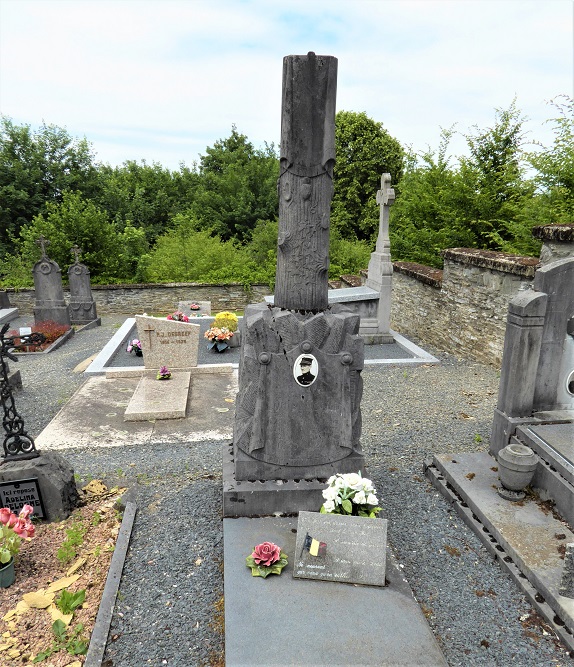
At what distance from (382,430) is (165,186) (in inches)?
1171

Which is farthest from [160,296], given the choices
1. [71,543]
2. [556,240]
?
[71,543]

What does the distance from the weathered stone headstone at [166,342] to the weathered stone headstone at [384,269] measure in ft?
15.8

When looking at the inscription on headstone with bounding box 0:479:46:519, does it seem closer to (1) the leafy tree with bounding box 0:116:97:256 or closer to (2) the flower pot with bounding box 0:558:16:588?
(2) the flower pot with bounding box 0:558:16:588

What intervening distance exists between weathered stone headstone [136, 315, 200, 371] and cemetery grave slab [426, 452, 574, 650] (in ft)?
17.8

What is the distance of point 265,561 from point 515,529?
7.57ft

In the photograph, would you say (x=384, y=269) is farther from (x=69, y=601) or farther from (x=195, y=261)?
(x=195, y=261)

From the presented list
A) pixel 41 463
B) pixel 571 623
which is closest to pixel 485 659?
pixel 571 623

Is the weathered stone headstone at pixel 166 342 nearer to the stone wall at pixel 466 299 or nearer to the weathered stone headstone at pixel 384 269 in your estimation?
the weathered stone headstone at pixel 384 269

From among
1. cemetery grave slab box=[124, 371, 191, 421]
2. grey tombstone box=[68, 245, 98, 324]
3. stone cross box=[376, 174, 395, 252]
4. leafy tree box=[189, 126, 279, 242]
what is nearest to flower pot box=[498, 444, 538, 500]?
cemetery grave slab box=[124, 371, 191, 421]

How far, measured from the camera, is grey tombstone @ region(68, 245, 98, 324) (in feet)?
54.0

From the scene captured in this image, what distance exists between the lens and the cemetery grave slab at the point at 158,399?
696cm

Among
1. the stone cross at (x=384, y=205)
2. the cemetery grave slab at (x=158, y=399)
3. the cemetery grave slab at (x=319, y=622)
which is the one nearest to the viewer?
the cemetery grave slab at (x=319, y=622)

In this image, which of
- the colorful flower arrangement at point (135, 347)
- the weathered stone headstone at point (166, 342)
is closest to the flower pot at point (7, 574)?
the weathered stone headstone at point (166, 342)

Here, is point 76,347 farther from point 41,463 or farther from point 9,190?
point 9,190
